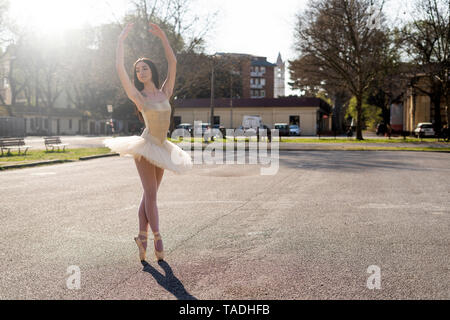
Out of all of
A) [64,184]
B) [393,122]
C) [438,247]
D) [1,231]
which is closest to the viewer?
[438,247]

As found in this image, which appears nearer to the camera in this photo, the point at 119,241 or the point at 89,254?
the point at 89,254

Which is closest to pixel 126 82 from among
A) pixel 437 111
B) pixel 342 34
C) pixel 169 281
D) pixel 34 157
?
pixel 169 281

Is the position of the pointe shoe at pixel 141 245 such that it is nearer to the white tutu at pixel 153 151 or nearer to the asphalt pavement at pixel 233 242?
the asphalt pavement at pixel 233 242

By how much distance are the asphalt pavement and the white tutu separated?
37.4 inches

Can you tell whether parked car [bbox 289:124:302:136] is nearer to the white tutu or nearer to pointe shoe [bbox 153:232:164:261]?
the white tutu

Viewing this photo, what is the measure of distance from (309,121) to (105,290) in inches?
2301

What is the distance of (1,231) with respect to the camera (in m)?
5.69

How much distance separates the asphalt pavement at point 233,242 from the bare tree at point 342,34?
26.7 meters

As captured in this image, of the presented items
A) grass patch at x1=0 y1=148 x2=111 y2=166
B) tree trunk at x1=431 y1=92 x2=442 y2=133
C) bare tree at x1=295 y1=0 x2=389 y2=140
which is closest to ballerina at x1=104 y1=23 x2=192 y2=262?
grass patch at x1=0 y1=148 x2=111 y2=166

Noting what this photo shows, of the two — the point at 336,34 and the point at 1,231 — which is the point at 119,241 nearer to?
the point at 1,231

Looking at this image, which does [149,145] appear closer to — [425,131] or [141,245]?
[141,245]

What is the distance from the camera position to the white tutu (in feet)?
13.8

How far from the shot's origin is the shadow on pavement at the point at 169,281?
11.2 feet
